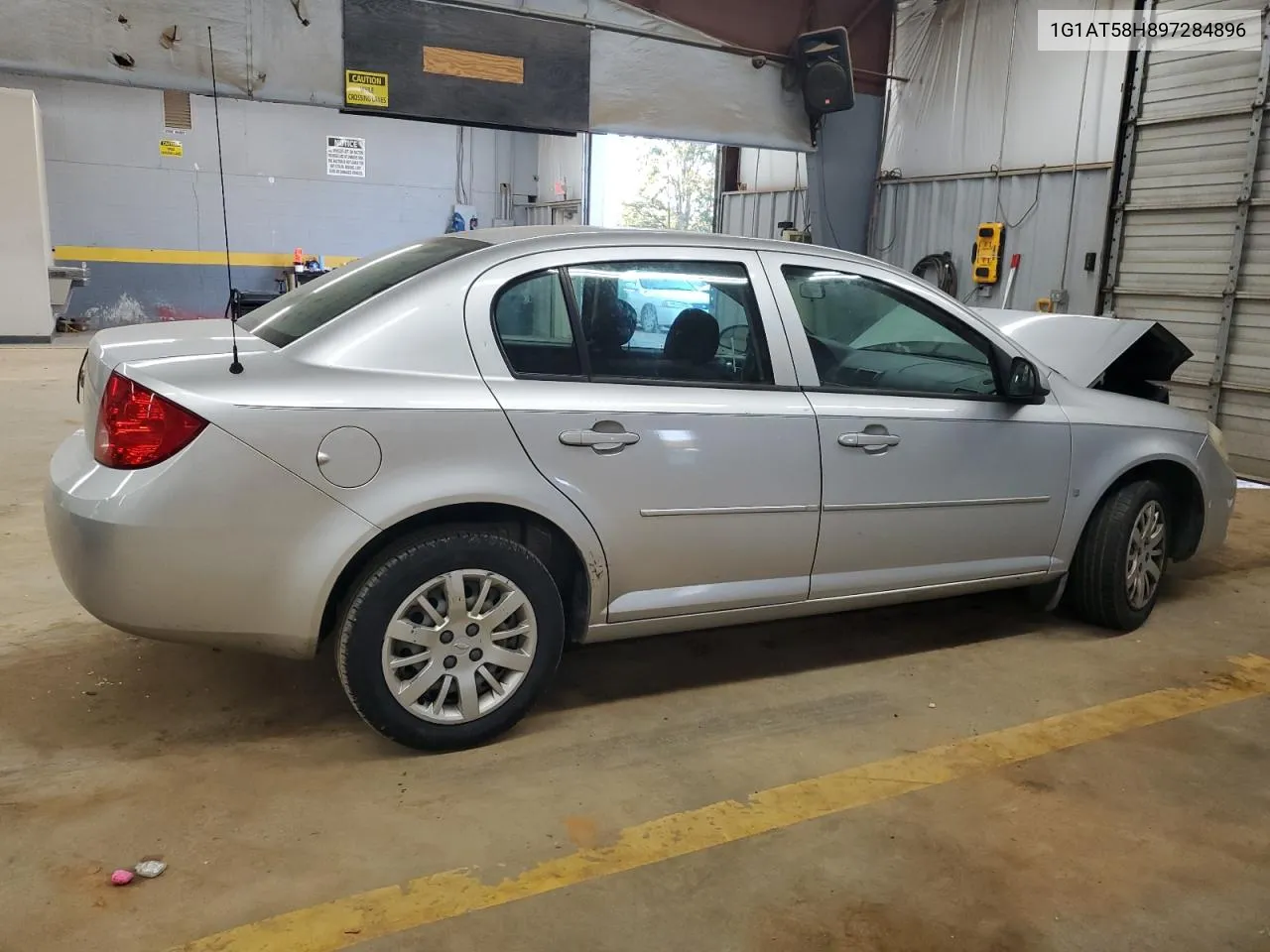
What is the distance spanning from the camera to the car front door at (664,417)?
2.63 metres

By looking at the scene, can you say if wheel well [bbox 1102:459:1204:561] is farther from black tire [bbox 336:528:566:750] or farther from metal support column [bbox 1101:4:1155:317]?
metal support column [bbox 1101:4:1155:317]

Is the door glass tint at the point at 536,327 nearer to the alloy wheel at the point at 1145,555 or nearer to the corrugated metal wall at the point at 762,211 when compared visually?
the alloy wheel at the point at 1145,555

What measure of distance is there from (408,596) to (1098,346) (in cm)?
303

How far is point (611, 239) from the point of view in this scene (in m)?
2.86

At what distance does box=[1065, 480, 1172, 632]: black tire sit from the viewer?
364cm

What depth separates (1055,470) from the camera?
11.3 ft

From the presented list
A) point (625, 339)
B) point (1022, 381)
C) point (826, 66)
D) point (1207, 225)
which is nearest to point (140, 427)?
point (625, 339)

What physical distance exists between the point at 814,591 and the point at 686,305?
1.00m

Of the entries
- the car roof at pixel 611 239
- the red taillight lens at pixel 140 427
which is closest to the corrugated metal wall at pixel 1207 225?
the car roof at pixel 611 239

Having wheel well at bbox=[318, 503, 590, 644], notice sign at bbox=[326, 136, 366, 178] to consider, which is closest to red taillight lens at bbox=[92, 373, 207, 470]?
wheel well at bbox=[318, 503, 590, 644]

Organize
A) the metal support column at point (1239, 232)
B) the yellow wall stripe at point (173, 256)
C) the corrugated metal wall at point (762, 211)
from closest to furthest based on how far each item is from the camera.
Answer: the metal support column at point (1239, 232)
the corrugated metal wall at point (762, 211)
the yellow wall stripe at point (173, 256)

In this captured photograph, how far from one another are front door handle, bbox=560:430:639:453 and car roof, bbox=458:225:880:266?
55cm

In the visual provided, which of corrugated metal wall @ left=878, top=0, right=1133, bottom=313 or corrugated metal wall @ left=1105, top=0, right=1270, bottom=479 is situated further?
corrugated metal wall @ left=878, top=0, right=1133, bottom=313

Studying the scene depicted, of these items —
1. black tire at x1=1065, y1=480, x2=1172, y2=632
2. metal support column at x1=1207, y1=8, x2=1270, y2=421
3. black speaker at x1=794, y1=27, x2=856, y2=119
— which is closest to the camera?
black tire at x1=1065, y1=480, x2=1172, y2=632
